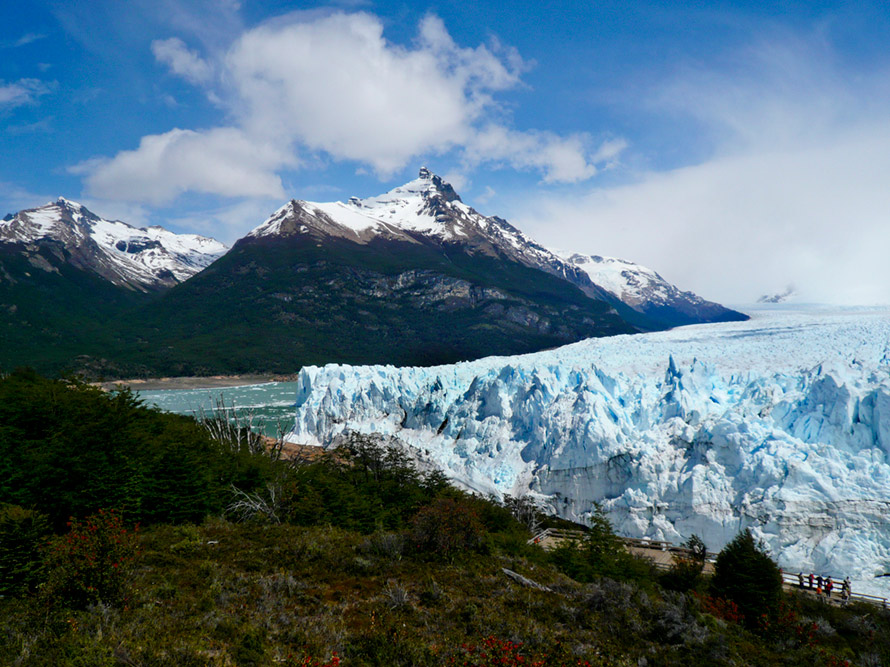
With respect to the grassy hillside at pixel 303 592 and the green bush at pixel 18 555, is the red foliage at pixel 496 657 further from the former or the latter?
the green bush at pixel 18 555

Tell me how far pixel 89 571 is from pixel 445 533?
773cm

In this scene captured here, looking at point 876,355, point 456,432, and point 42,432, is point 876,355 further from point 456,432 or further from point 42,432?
point 42,432

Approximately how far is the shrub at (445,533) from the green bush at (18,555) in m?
7.98

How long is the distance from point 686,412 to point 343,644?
26.5 m

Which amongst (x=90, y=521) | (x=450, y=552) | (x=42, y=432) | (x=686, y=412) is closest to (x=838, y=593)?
(x=686, y=412)

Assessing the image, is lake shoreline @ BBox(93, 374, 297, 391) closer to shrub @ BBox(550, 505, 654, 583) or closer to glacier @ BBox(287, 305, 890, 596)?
glacier @ BBox(287, 305, 890, 596)

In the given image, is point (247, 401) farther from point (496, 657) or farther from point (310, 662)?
point (496, 657)

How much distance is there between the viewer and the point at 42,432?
1819 centimetres

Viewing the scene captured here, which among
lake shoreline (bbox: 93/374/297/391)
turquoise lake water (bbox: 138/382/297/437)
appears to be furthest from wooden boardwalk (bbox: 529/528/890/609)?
lake shoreline (bbox: 93/374/297/391)

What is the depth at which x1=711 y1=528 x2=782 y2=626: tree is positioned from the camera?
12.9m

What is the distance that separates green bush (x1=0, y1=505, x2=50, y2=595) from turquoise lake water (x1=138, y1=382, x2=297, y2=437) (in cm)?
4954

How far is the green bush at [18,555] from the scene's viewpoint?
8492 millimetres

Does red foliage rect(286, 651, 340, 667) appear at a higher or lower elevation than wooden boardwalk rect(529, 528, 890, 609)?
higher

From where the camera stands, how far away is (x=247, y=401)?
3339 inches
